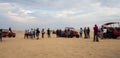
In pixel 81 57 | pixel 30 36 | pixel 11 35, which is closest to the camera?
pixel 81 57

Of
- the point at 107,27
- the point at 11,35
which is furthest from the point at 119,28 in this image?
the point at 11,35

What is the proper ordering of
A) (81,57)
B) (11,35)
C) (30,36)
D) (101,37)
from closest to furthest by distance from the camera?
(81,57), (101,37), (30,36), (11,35)

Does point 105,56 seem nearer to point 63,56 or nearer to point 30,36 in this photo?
point 63,56

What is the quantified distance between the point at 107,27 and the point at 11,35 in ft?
58.4

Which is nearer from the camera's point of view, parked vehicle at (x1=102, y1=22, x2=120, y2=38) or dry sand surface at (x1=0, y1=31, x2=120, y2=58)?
dry sand surface at (x1=0, y1=31, x2=120, y2=58)

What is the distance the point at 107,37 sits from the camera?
1318 inches

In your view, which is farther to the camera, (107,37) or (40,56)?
(107,37)

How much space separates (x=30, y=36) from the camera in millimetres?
38531

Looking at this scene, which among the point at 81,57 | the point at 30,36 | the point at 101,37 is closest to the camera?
the point at 81,57

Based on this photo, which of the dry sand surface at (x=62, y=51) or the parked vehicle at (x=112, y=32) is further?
the parked vehicle at (x=112, y=32)

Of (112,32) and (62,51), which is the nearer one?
(62,51)

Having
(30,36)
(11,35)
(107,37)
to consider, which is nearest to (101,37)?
(107,37)

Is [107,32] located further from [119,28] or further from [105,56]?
[105,56]

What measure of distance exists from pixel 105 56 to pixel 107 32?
62.7ft
